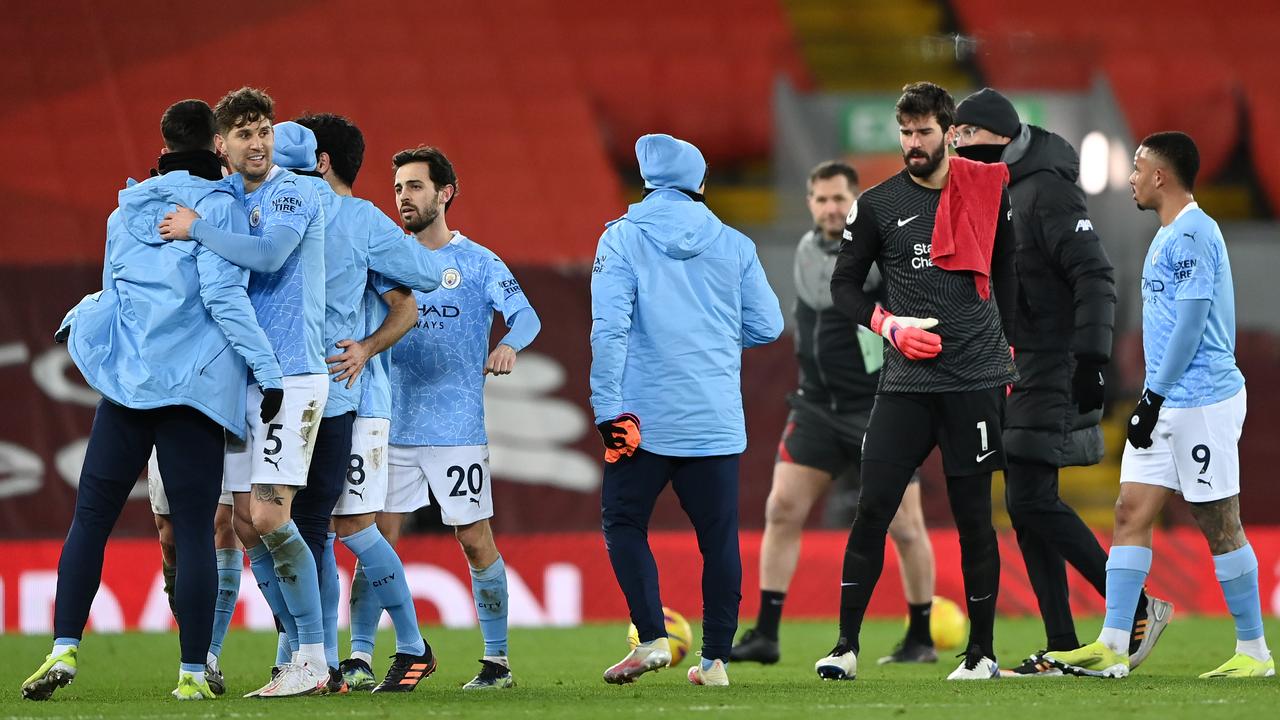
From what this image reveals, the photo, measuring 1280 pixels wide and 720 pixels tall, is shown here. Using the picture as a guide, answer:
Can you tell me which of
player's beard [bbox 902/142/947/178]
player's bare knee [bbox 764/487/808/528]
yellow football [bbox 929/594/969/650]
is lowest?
yellow football [bbox 929/594/969/650]

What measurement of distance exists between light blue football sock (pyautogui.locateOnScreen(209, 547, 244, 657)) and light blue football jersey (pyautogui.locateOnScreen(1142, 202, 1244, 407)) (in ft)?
10.6

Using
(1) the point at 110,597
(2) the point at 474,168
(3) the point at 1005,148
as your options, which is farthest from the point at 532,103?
(3) the point at 1005,148

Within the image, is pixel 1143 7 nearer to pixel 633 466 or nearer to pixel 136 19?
pixel 136 19

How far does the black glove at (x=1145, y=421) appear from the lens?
18.3 feet

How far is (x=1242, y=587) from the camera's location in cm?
573

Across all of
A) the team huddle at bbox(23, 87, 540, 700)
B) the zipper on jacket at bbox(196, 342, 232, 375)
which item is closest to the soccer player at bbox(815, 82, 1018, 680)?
the team huddle at bbox(23, 87, 540, 700)

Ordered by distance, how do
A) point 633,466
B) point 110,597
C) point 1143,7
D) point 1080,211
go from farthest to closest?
point 1143,7 → point 110,597 → point 1080,211 → point 633,466

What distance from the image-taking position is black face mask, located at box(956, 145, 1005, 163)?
6.09 meters

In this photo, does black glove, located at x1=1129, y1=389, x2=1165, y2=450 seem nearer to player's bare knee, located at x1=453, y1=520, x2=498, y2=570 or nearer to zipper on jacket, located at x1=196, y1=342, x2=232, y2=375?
player's bare knee, located at x1=453, y1=520, x2=498, y2=570

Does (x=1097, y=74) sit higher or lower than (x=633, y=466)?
higher

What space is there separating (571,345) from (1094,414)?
4132 mm

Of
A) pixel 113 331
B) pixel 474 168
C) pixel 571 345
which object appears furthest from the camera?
pixel 474 168

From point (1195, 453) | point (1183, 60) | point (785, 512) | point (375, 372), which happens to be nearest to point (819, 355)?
point (785, 512)

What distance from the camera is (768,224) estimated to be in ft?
37.6
